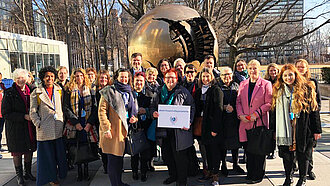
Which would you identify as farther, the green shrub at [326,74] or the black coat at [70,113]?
the green shrub at [326,74]

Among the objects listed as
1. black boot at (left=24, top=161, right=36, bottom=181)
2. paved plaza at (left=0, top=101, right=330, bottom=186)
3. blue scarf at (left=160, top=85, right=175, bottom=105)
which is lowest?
paved plaza at (left=0, top=101, right=330, bottom=186)

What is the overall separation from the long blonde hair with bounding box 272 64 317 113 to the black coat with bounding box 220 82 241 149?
586 mm

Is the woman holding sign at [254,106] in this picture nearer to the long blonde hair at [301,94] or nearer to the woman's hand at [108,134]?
the long blonde hair at [301,94]

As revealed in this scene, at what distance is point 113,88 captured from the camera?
354cm

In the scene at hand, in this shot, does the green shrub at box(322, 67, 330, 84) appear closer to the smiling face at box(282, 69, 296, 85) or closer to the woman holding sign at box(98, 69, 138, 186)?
the smiling face at box(282, 69, 296, 85)

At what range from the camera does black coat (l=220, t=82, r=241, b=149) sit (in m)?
3.86

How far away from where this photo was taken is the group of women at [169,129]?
3.51 meters

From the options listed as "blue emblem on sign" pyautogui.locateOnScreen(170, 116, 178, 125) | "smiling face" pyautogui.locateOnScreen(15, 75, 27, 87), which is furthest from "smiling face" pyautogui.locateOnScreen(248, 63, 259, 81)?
"smiling face" pyautogui.locateOnScreen(15, 75, 27, 87)

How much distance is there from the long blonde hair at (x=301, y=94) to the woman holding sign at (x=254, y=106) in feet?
0.50

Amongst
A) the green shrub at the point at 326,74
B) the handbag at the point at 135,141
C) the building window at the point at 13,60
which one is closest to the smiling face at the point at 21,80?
the handbag at the point at 135,141

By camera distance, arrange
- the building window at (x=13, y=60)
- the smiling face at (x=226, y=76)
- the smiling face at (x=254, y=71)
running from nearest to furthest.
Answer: the smiling face at (x=254, y=71) → the smiling face at (x=226, y=76) → the building window at (x=13, y=60)

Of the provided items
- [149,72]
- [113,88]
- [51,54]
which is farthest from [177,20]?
[51,54]

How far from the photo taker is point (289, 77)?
11.6 feet

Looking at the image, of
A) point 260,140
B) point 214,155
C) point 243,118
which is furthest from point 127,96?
point 260,140
